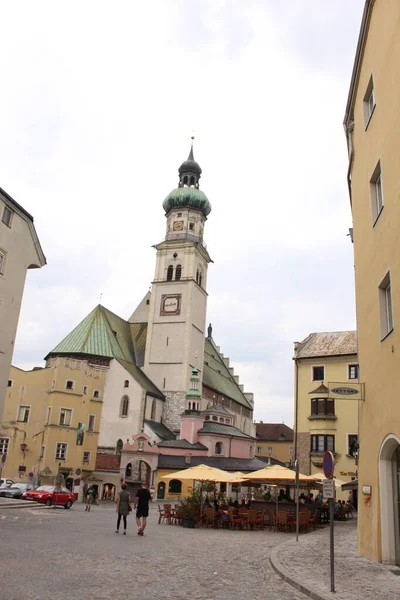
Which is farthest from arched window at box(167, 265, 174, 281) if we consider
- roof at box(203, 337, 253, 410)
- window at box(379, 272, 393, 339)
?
window at box(379, 272, 393, 339)

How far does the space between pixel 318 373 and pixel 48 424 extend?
22615mm

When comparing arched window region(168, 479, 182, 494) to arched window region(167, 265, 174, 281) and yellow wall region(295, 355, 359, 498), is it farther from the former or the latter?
arched window region(167, 265, 174, 281)

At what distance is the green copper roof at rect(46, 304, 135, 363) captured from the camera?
193 ft

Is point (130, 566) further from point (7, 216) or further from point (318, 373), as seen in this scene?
point (318, 373)

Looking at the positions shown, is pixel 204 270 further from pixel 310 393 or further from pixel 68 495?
pixel 68 495

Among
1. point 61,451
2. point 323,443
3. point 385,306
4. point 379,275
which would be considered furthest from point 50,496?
point 379,275

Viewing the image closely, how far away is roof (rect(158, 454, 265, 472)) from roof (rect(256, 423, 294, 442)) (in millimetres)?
39044

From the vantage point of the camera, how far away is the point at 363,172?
16.2 meters

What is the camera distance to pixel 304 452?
38.8 metres

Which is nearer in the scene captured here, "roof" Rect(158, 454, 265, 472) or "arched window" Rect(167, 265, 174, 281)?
"roof" Rect(158, 454, 265, 472)

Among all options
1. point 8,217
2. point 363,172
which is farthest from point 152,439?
point 363,172

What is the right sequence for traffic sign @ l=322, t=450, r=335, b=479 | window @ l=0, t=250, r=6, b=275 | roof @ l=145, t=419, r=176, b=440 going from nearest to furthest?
traffic sign @ l=322, t=450, r=335, b=479, window @ l=0, t=250, r=6, b=275, roof @ l=145, t=419, r=176, b=440

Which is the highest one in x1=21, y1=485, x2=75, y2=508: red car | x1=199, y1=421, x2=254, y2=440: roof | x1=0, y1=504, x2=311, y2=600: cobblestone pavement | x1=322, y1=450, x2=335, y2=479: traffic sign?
x1=199, y1=421, x2=254, y2=440: roof

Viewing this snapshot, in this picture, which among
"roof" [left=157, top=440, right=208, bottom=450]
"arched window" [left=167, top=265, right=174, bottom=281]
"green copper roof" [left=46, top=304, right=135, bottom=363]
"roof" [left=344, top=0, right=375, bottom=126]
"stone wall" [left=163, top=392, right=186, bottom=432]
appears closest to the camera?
"roof" [left=344, top=0, right=375, bottom=126]
